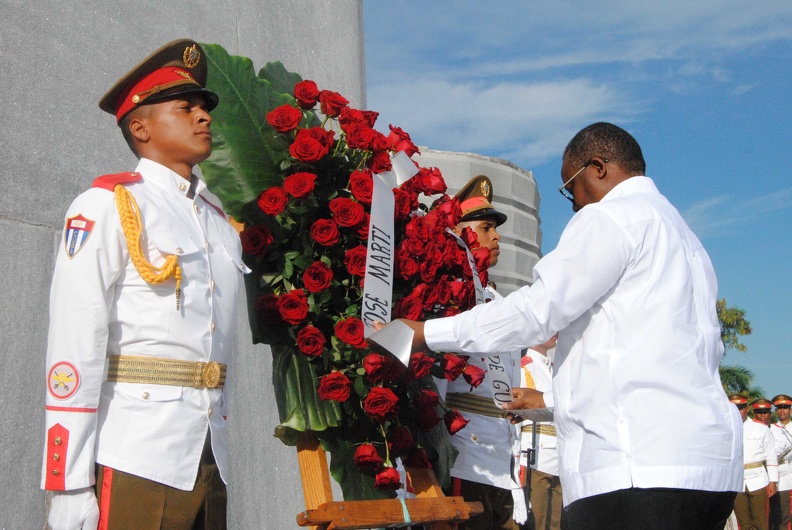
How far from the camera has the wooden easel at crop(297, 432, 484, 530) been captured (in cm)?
315

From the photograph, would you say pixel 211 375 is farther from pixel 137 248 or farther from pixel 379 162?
pixel 379 162

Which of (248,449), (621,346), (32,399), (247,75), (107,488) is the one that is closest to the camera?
(107,488)

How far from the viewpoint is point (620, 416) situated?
113 inches

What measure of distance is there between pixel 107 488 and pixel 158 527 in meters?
0.18

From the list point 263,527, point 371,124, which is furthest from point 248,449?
point 371,124

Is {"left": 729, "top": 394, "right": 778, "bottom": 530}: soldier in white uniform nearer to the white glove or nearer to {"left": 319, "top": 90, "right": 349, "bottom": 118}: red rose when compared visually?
{"left": 319, "top": 90, "right": 349, "bottom": 118}: red rose

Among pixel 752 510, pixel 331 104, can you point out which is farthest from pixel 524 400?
pixel 752 510

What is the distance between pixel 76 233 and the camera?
2.65m

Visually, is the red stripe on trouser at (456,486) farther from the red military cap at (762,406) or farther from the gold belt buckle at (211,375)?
the red military cap at (762,406)

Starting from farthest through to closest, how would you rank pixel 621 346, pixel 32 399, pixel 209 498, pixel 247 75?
pixel 247 75, pixel 32 399, pixel 621 346, pixel 209 498

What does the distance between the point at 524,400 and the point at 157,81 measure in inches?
88.0

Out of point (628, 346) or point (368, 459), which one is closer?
point (628, 346)

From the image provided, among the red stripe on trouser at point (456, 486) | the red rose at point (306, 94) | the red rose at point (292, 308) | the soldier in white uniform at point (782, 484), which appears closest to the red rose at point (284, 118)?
the red rose at point (306, 94)

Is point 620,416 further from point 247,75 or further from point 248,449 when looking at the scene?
point 248,449
